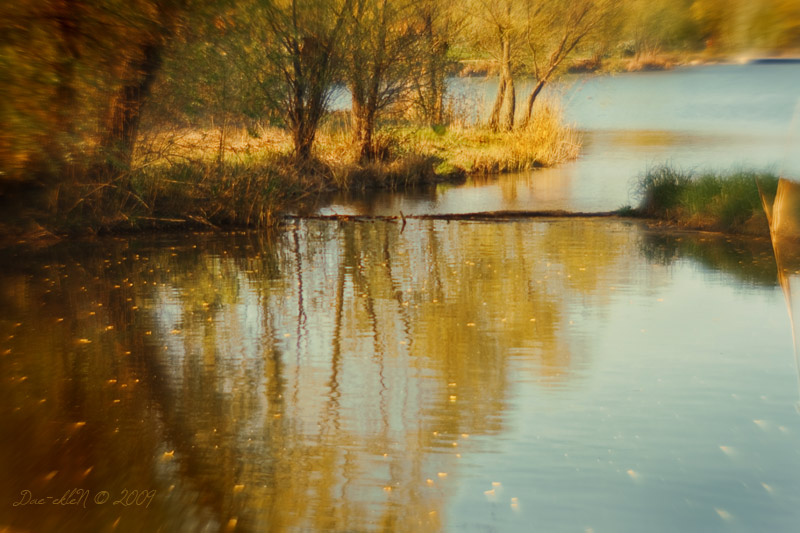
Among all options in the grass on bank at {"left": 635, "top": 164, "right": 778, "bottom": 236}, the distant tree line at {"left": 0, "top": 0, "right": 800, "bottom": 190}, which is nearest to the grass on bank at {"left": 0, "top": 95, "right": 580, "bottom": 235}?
the distant tree line at {"left": 0, "top": 0, "right": 800, "bottom": 190}

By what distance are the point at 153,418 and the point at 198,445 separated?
748 mm

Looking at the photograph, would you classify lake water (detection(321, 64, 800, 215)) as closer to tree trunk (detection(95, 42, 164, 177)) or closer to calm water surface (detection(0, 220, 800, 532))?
A: calm water surface (detection(0, 220, 800, 532))

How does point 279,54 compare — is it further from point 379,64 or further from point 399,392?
point 399,392

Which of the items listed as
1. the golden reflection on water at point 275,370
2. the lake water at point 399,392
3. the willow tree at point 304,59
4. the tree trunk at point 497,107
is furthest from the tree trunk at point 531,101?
the lake water at point 399,392

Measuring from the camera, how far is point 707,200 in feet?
55.2

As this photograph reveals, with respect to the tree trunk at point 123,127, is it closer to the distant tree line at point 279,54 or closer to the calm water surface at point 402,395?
the distant tree line at point 279,54

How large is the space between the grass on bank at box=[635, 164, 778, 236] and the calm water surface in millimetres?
2322

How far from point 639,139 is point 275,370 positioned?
103ft

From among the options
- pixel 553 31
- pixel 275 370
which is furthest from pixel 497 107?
pixel 275 370

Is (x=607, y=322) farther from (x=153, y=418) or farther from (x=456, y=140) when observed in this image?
(x=456, y=140)

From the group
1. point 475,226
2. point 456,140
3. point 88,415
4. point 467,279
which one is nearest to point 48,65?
point 88,415

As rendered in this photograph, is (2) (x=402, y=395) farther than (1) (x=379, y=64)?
No

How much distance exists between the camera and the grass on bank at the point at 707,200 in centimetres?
1608

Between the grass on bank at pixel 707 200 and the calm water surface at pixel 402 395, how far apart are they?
91.4 inches
